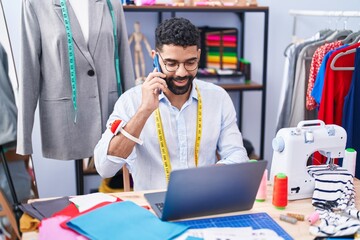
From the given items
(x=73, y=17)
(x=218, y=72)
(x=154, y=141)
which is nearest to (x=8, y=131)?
(x=73, y=17)

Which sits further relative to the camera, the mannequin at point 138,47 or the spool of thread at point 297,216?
the mannequin at point 138,47

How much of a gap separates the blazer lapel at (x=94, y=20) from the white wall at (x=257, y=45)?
91 centimetres

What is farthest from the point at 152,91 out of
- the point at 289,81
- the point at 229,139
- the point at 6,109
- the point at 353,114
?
the point at 289,81

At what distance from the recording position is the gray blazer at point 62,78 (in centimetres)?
224

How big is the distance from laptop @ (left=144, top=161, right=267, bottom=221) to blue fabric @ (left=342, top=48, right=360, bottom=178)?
1269mm

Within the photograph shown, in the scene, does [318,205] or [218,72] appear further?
[218,72]

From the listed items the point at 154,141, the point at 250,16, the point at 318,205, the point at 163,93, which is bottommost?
the point at 318,205

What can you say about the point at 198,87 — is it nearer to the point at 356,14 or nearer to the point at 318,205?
the point at 318,205

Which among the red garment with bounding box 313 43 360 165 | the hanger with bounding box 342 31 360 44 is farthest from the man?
the hanger with bounding box 342 31 360 44

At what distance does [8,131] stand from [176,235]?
164 cm

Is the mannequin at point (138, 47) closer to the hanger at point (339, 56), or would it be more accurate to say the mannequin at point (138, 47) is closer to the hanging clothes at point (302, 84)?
the hanging clothes at point (302, 84)

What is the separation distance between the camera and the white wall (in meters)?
3.31

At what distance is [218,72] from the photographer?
3182 millimetres

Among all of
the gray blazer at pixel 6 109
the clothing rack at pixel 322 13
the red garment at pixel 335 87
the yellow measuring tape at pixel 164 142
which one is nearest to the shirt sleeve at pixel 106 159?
the yellow measuring tape at pixel 164 142
